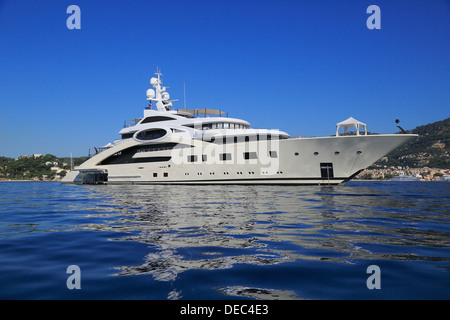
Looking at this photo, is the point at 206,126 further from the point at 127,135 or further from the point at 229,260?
the point at 229,260

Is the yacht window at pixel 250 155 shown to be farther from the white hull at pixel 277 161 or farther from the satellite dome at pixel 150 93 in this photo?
the satellite dome at pixel 150 93

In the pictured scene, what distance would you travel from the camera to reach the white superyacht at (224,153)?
20.8 m

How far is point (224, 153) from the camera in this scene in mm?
24469

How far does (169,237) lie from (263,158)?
730 inches

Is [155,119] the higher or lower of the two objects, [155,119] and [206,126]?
the higher

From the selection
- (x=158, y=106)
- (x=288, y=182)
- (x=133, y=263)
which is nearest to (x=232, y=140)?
(x=288, y=182)

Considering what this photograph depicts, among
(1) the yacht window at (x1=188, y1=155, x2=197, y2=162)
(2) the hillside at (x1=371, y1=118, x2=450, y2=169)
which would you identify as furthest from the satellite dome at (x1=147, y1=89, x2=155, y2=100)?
(2) the hillside at (x1=371, y1=118, x2=450, y2=169)

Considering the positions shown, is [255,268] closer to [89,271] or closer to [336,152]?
[89,271]

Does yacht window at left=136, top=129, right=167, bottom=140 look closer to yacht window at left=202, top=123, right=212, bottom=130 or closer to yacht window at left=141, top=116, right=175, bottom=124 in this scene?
Result: yacht window at left=141, top=116, right=175, bottom=124

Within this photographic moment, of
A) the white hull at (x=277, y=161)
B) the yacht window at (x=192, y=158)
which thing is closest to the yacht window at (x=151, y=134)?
the white hull at (x=277, y=161)

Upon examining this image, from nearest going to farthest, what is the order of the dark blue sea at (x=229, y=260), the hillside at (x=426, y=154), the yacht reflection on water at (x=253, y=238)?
1. the dark blue sea at (x=229, y=260)
2. the yacht reflection on water at (x=253, y=238)
3. the hillside at (x=426, y=154)

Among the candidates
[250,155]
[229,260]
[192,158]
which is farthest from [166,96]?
[229,260]

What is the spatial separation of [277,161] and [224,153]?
480 cm

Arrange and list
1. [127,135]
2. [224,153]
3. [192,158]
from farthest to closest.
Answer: [127,135] < [192,158] < [224,153]
